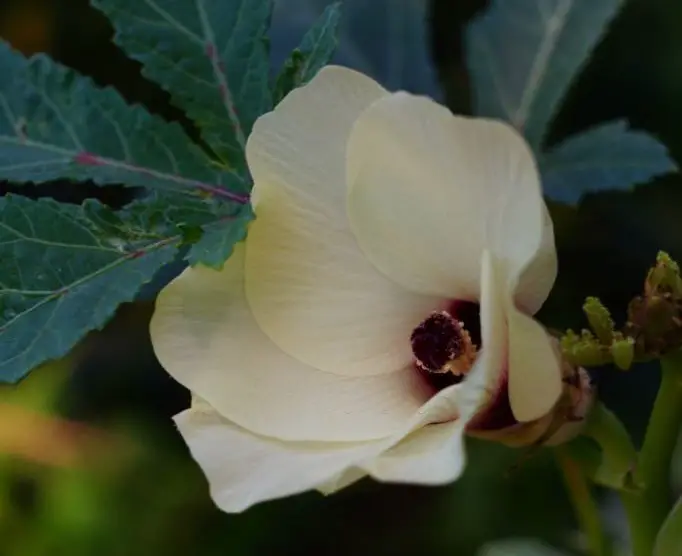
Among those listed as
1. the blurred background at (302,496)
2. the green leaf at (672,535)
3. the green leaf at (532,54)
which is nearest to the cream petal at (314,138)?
the green leaf at (672,535)

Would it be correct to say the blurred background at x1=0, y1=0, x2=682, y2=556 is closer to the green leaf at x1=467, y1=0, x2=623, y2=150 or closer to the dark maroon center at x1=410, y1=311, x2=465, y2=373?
the green leaf at x1=467, y1=0, x2=623, y2=150

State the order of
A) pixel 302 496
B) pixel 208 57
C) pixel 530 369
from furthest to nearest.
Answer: pixel 302 496 < pixel 208 57 < pixel 530 369

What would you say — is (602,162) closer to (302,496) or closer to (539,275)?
(539,275)

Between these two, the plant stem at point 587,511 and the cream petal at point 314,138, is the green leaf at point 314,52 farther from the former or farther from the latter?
the plant stem at point 587,511

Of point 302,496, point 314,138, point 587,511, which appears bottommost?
point 302,496

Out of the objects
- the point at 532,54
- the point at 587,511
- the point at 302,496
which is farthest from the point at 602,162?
the point at 302,496

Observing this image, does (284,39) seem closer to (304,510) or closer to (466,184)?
(466,184)
